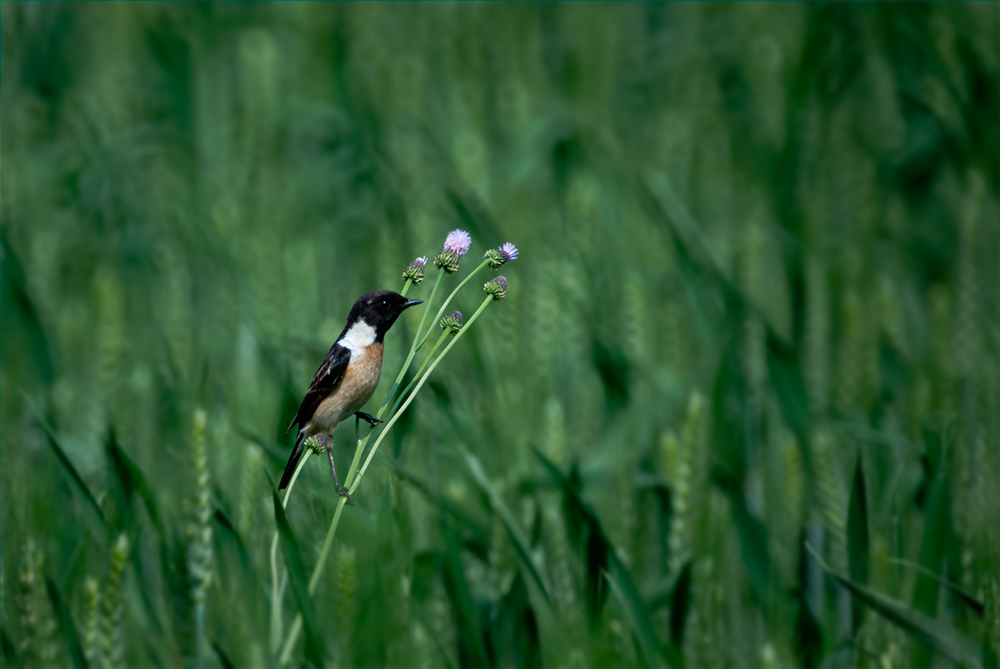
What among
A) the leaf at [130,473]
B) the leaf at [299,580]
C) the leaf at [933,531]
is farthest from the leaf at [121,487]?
the leaf at [933,531]

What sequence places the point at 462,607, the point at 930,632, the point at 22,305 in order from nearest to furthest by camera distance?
the point at 930,632, the point at 462,607, the point at 22,305

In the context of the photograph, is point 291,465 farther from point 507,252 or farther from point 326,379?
point 507,252

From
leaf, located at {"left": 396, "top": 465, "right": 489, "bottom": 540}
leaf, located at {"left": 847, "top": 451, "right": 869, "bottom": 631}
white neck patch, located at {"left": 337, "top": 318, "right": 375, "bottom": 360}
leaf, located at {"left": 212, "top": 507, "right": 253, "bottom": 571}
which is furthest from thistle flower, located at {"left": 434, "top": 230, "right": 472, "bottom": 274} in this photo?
leaf, located at {"left": 847, "top": 451, "right": 869, "bottom": 631}

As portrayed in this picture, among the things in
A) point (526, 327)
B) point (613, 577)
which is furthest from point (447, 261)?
point (526, 327)

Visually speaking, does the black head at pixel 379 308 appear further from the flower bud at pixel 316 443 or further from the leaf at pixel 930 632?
the leaf at pixel 930 632

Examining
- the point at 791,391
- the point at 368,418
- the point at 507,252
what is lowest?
the point at 368,418

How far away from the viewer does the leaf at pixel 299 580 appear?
976mm

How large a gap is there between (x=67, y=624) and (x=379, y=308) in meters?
0.94

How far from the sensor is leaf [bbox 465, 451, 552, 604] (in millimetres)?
1654

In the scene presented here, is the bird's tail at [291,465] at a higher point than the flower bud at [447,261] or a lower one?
lower

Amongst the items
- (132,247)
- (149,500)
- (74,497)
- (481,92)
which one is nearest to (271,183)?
(132,247)

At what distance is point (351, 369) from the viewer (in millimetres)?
916

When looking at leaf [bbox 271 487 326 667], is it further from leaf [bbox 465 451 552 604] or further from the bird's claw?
leaf [bbox 465 451 552 604]

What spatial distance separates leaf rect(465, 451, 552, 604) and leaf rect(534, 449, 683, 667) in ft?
0.32
